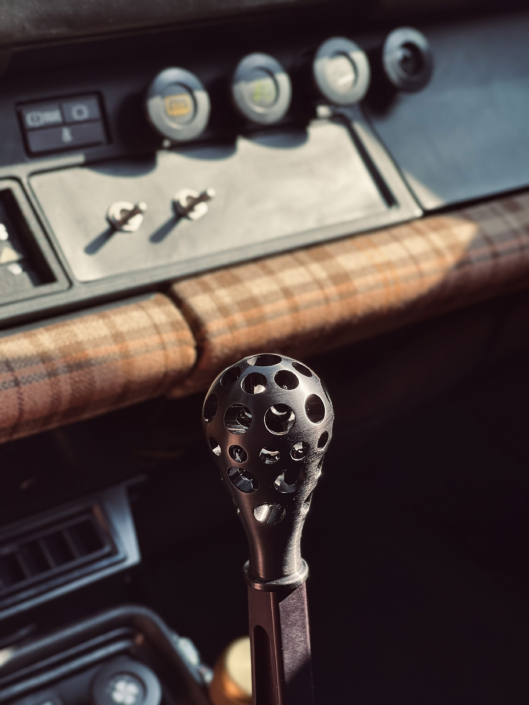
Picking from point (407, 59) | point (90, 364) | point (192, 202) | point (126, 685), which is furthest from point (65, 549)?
point (407, 59)

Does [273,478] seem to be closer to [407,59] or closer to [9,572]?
[9,572]

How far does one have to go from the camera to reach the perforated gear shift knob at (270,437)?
1.07 ft

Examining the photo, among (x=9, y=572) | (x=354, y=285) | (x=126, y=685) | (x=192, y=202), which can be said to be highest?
(x=192, y=202)

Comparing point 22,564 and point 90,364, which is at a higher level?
point 90,364

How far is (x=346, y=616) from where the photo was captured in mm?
1087

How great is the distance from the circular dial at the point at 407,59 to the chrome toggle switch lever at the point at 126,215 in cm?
34

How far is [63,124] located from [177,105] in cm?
11

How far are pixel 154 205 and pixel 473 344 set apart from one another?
609mm

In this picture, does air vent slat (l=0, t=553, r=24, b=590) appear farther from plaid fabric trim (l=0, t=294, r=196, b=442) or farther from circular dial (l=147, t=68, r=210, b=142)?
circular dial (l=147, t=68, r=210, b=142)

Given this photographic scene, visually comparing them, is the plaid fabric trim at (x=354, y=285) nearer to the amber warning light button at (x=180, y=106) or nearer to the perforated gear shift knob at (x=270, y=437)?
the amber warning light button at (x=180, y=106)

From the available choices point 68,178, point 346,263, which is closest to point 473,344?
point 346,263

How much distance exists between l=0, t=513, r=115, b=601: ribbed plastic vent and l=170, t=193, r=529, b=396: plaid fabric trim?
0.23 metres

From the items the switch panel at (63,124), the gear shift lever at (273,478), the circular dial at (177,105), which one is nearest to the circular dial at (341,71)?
the circular dial at (177,105)

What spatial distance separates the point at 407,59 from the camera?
32.1 inches
